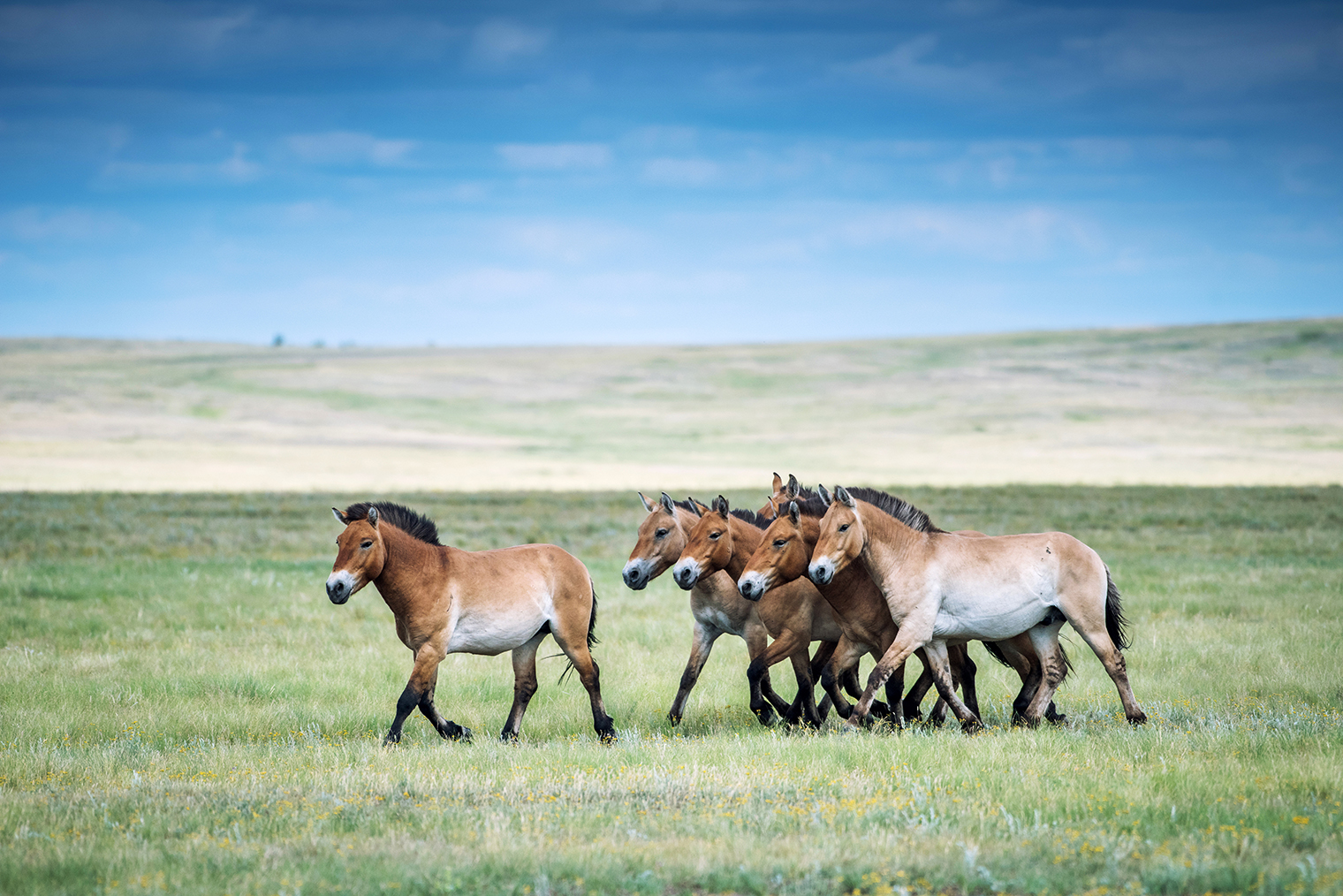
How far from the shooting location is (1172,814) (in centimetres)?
664

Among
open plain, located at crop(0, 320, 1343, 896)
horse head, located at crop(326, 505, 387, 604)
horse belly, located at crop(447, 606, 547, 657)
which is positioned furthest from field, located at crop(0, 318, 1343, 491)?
horse head, located at crop(326, 505, 387, 604)

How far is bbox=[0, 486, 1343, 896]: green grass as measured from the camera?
5.87m

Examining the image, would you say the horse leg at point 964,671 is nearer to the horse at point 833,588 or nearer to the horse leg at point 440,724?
A: the horse at point 833,588

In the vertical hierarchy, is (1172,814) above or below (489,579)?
below

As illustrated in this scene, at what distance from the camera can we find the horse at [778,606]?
32.4 feet

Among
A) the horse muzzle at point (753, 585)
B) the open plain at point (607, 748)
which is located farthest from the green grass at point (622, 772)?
the horse muzzle at point (753, 585)

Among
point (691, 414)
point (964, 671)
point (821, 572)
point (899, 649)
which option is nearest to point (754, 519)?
point (821, 572)

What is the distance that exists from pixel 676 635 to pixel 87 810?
897 centimetres

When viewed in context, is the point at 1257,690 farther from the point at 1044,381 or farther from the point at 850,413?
the point at 1044,381

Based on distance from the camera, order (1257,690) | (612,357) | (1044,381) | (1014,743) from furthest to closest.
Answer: (612,357)
(1044,381)
(1257,690)
(1014,743)

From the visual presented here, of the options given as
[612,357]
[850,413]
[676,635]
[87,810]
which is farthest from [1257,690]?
[612,357]

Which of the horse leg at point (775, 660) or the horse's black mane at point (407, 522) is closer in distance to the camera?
the horse's black mane at point (407, 522)

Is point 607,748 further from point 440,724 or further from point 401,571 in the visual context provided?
point 401,571

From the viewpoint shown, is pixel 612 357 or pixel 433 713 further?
pixel 612 357
